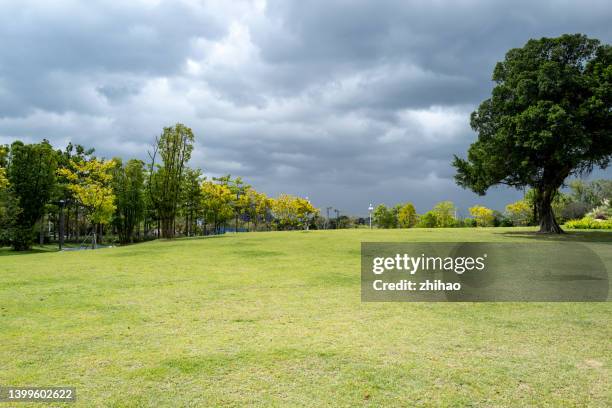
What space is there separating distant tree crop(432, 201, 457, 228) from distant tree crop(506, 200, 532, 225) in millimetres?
10675

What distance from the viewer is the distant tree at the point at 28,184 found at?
37531 mm

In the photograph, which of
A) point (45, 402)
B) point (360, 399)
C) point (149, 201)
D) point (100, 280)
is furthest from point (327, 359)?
point (149, 201)

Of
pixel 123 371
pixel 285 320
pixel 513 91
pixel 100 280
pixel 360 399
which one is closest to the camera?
pixel 360 399

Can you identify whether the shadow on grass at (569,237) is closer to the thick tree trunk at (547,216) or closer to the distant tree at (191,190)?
the thick tree trunk at (547,216)

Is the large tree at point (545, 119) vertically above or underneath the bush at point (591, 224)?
above

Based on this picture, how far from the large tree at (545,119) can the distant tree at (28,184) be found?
39.2 metres

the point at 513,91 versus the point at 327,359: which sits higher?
the point at 513,91

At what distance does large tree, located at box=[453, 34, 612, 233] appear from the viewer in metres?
29.8

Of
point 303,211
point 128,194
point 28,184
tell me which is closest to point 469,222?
point 303,211

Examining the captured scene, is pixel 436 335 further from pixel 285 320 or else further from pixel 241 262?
pixel 241 262

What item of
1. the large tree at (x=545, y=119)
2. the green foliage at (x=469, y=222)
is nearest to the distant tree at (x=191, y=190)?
the large tree at (x=545, y=119)

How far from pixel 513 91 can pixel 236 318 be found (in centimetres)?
3282

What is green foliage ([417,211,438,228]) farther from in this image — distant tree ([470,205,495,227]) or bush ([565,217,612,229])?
bush ([565,217,612,229])

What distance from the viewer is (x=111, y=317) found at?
856cm
